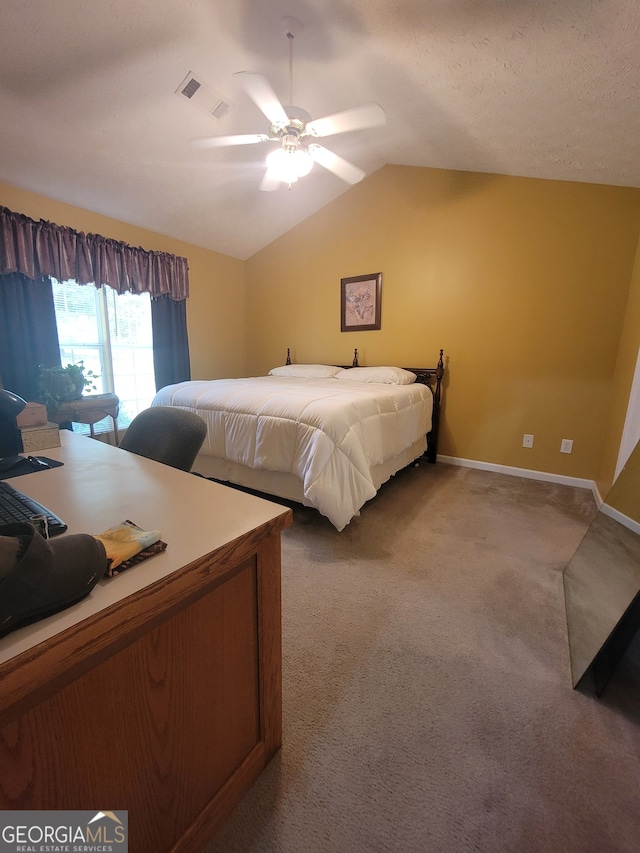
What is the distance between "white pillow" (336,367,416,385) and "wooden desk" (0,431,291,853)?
2645 millimetres

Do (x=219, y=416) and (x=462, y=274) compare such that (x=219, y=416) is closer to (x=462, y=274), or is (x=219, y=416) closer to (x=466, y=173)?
(x=462, y=274)

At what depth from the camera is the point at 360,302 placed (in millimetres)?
3996

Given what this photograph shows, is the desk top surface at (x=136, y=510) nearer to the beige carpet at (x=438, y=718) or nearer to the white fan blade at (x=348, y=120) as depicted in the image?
the beige carpet at (x=438, y=718)

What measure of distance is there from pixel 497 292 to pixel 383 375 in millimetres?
1230

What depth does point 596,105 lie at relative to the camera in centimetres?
189

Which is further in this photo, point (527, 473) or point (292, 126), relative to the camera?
point (527, 473)

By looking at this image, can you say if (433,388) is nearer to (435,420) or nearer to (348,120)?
(435,420)

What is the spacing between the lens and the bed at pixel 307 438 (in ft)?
6.84

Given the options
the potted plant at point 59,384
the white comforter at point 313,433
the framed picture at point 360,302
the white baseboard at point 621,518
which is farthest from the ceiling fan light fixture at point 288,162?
the white baseboard at point 621,518

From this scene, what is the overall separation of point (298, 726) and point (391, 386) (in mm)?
2539

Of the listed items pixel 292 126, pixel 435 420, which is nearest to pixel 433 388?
pixel 435 420

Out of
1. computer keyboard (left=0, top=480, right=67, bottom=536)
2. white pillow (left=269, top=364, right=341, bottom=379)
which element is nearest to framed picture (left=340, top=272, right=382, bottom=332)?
white pillow (left=269, top=364, right=341, bottom=379)

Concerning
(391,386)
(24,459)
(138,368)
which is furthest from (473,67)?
(138,368)

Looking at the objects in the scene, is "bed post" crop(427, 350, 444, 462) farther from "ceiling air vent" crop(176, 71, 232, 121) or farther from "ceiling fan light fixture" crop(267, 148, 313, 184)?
"ceiling air vent" crop(176, 71, 232, 121)
